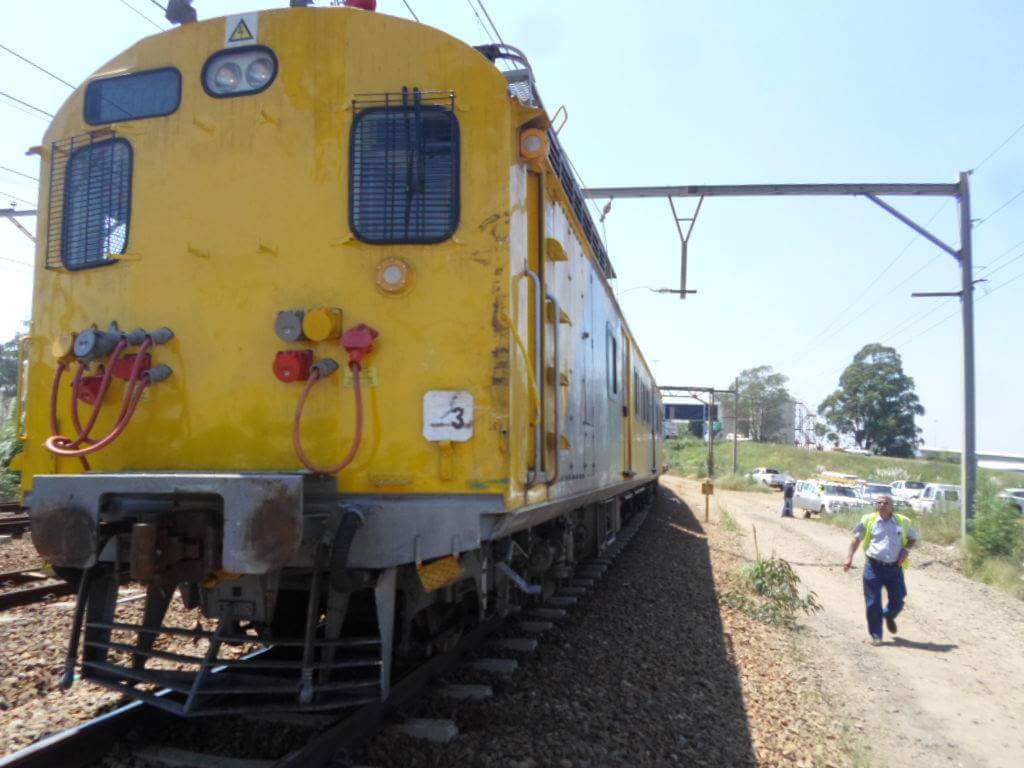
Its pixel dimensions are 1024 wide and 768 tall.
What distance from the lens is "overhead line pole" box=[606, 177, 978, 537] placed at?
1192 cm

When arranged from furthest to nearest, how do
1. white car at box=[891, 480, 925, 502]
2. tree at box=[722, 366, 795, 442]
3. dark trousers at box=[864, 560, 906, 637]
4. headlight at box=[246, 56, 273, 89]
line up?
tree at box=[722, 366, 795, 442] → white car at box=[891, 480, 925, 502] → dark trousers at box=[864, 560, 906, 637] → headlight at box=[246, 56, 273, 89]

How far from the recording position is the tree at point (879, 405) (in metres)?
87.0

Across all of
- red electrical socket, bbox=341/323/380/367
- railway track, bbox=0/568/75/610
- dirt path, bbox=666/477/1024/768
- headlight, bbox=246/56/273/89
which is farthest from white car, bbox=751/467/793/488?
headlight, bbox=246/56/273/89

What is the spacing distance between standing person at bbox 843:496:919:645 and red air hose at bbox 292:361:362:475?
7.11 m

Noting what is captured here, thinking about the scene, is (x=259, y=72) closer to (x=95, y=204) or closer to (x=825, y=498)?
(x=95, y=204)

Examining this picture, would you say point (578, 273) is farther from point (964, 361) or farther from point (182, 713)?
point (964, 361)

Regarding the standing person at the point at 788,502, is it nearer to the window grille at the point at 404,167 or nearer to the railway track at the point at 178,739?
the railway track at the point at 178,739

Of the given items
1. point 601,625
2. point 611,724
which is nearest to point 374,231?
point 611,724

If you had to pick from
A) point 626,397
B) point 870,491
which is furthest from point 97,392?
point 870,491

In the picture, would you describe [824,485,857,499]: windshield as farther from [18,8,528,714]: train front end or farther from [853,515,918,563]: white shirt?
[18,8,528,714]: train front end

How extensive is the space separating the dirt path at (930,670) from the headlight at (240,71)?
5.55 meters

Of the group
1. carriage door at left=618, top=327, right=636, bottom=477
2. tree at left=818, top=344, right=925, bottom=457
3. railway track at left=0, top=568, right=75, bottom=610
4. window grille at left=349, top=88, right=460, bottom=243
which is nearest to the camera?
window grille at left=349, top=88, right=460, bottom=243

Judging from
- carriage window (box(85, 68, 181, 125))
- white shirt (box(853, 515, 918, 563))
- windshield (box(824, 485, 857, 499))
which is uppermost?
carriage window (box(85, 68, 181, 125))

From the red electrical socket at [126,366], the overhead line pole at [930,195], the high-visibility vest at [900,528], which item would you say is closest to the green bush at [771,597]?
the high-visibility vest at [900,528]
